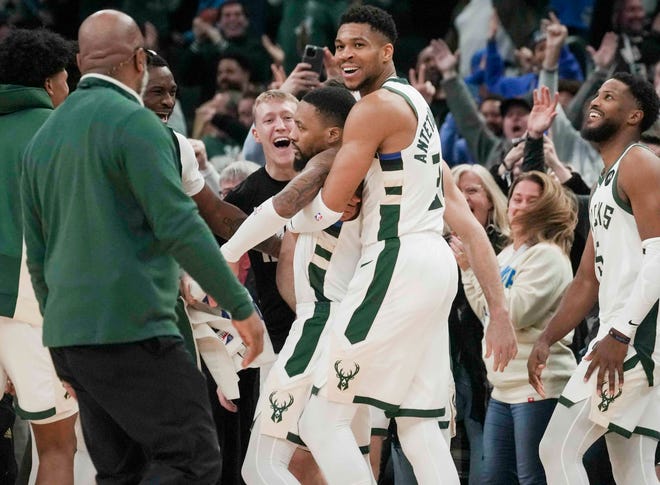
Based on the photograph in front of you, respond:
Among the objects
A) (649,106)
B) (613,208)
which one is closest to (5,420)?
(613,208)

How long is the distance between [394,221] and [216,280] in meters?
1.10

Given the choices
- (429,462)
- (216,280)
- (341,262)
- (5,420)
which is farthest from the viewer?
(5,420)

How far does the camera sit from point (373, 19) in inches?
192

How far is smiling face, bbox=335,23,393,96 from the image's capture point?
4.86 metres

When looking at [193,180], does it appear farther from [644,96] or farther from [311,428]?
[644,96]

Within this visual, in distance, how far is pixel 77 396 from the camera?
4152 millimetres

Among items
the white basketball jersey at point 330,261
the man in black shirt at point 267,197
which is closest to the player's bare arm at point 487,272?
the white basketball jersey at point 330,261

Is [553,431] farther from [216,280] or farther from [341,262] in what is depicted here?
[216,280]

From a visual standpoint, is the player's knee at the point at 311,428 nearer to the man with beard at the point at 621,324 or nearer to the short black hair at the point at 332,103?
the man with beard at the point at 621,324

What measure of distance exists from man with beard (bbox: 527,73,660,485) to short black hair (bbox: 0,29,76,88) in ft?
8.21

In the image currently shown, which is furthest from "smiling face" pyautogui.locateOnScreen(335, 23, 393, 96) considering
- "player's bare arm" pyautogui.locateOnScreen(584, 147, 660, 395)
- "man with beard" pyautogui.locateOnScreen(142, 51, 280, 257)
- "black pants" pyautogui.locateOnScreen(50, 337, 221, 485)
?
"black pants" pyautogui.locateOnScreen(50, 337, 221, 485)

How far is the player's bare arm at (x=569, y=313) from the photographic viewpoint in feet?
17.9

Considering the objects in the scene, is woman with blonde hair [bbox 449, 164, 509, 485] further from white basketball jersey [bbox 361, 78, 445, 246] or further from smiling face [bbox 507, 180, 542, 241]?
white basketball jersey [bbox 361, 78, 445, 246]

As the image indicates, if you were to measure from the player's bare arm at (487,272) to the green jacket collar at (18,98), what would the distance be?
1.85m
